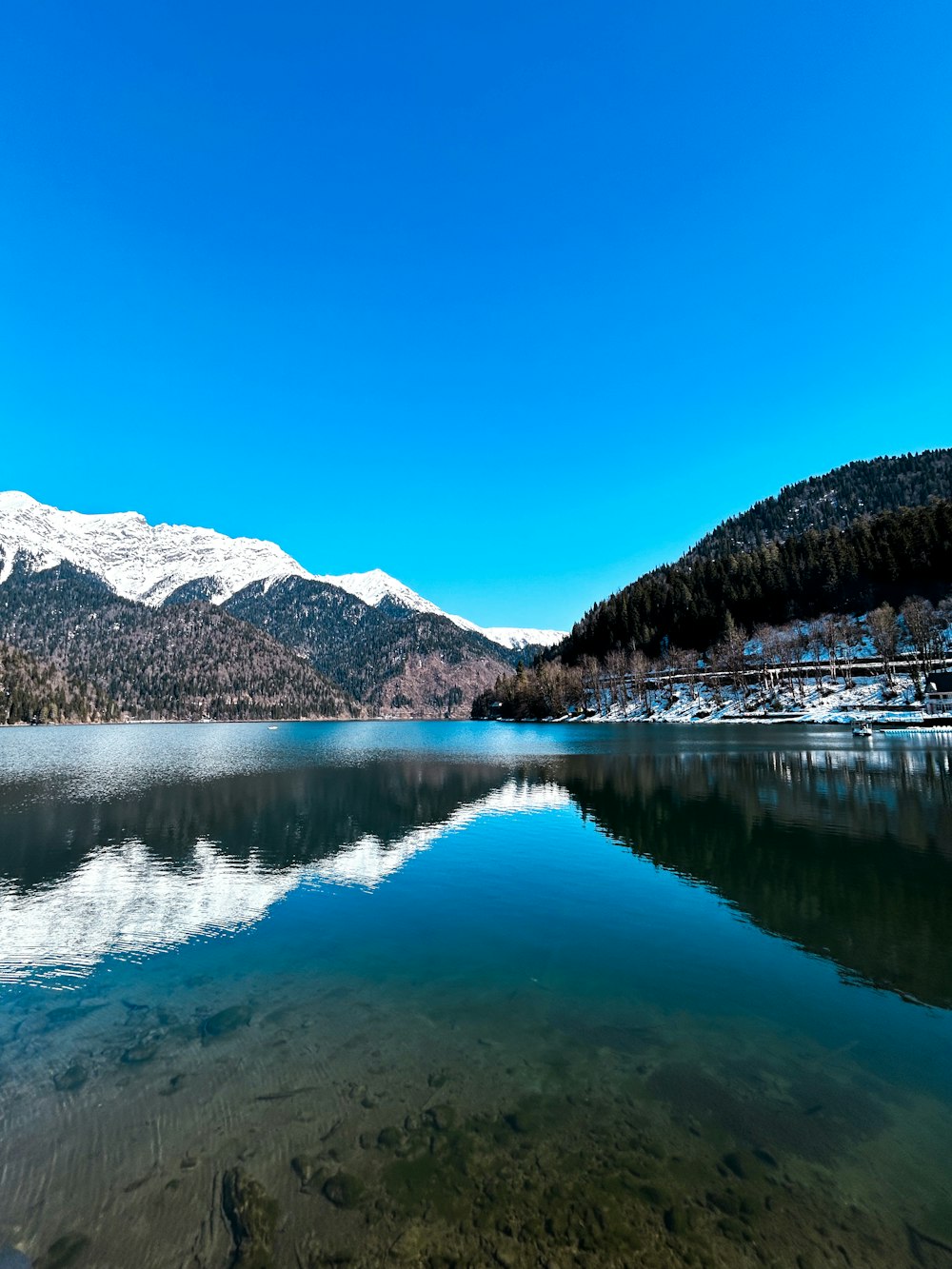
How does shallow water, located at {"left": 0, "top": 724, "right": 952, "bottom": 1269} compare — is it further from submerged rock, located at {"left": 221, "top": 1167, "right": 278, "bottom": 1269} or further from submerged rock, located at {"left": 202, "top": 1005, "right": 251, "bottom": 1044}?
submerged rock, located at {"left": 202, "top": 1005, "right": 251, "bottom": 1044}

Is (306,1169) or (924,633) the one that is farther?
(924,633)

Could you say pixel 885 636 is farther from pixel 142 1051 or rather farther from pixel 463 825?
pixel 142 1051

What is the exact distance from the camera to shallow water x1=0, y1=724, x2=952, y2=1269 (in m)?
8.76

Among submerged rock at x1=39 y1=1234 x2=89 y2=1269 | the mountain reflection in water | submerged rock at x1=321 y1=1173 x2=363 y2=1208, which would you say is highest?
submerged rock at x1=39 y1=1234 x2=89 y2=1269

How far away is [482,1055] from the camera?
1352cm

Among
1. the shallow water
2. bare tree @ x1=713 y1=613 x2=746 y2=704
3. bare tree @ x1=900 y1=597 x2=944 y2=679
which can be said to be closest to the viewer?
the shallow water

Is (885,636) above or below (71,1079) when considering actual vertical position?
above

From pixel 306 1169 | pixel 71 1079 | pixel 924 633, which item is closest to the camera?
pixel 306 1169

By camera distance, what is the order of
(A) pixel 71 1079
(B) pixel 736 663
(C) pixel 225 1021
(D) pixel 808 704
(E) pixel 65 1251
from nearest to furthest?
(E) pixel 65 1251, (A) pixel 71 1079, (C) pixel 225 1021, (D) pixel 808 704, (B) pixel 736 663

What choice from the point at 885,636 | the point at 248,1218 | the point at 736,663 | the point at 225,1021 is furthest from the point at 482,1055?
the point at 736,663

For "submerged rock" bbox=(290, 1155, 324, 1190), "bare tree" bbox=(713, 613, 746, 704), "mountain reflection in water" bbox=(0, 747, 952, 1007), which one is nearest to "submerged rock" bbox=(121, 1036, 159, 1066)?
"submerged rock" bbox=(290, 1155, 324, 1190)

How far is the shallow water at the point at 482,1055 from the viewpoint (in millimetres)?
8758

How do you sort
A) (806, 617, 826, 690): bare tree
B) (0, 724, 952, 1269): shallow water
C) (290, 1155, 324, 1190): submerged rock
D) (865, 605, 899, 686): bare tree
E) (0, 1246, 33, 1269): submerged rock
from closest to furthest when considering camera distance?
1. (0, 1246, 33, 1269): submerged rock
2. (0, 724, 952, 1269): shallow water
3. (290, 1155, 324, 1190): submerged rock
4. (865, 605, 899, 686): bare tree
5. (806, 617, 826, 690): bare tree

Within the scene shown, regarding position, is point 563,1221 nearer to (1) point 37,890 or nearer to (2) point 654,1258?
(2) point 654,1258
